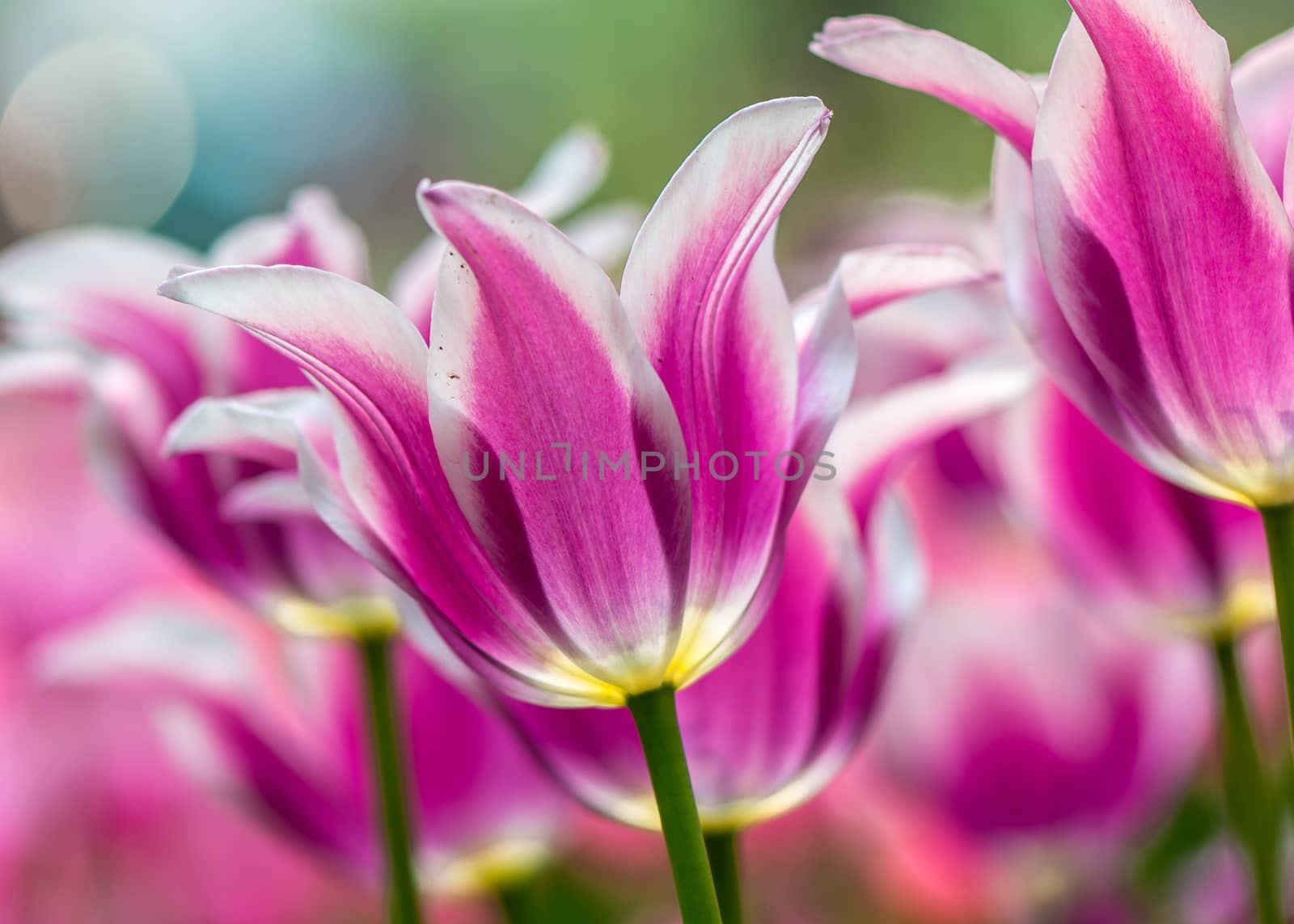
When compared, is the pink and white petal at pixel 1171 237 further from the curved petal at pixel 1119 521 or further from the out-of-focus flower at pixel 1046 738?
the out-of-focus flower at pixel 1046 738

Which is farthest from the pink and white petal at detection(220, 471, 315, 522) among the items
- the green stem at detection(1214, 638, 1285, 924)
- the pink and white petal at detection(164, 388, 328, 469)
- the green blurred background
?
the green blurred background

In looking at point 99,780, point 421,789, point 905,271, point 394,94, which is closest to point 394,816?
point 421,789

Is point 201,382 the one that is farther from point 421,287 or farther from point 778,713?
point 778,713

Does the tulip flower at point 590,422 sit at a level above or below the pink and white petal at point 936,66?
below

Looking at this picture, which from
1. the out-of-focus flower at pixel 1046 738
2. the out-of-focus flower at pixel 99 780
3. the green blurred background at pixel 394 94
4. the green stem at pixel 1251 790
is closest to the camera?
the green stem at pixel 1251 790

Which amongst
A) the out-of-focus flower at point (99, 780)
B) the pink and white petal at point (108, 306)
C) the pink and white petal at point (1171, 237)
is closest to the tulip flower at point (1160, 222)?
the pink and white petal at point (1171, 237)
